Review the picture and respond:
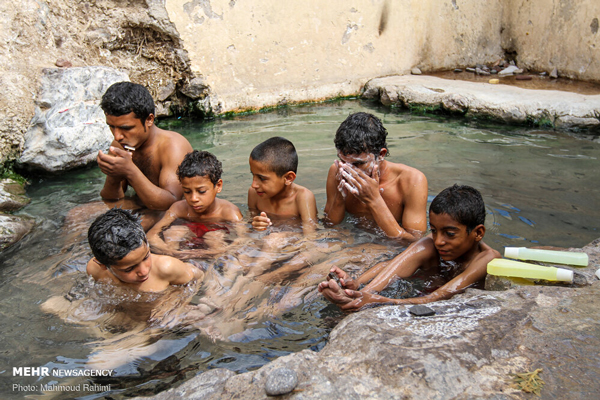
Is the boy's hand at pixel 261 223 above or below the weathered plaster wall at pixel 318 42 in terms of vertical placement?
below

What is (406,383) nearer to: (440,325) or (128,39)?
(440,325)

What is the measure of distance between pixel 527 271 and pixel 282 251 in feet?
5.63

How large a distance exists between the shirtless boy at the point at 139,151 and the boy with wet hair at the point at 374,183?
145 centimetres

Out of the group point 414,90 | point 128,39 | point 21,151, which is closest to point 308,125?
point 414,90

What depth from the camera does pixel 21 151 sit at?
5777 mm

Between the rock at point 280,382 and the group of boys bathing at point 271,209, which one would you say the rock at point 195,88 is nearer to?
the group of boys bathing at point 271,209

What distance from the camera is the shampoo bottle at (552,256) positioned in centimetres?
293

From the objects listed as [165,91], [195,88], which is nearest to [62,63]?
[165,91]

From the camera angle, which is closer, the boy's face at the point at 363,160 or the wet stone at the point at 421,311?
the wet stone at the point at 421,311

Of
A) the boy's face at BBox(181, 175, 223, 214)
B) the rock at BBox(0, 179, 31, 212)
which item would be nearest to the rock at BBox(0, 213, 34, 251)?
the rock at BBox(0, 179, 31, 212)

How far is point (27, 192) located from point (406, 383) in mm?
4922

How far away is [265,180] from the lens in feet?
13.2

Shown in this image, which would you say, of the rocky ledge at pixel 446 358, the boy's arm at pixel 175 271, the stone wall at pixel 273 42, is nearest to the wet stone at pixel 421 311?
the rocky ledge at pixel 446 358

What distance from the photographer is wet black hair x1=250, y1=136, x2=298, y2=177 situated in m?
3.98
